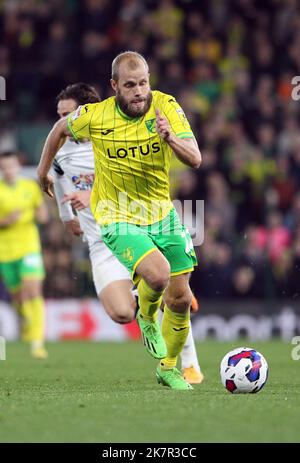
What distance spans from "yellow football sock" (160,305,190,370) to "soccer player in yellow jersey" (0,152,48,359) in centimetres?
529

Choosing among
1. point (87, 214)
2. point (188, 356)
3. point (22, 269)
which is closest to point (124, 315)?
point (188, 356)

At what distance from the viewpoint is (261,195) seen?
54.3ft

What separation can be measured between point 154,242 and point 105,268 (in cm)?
162

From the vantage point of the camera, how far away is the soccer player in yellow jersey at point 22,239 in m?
13.3

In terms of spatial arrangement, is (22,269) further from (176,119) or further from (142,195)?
(176,119)

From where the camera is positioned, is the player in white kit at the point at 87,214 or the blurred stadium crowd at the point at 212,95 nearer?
the player in white kit at the point at 87,214

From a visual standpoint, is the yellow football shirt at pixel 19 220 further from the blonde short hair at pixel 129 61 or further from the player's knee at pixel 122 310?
the blonde short hair at pixel 129 61

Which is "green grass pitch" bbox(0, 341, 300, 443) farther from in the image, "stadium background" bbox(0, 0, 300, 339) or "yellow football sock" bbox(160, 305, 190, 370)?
"stadium background" bbox(0, 0, 300, 339)

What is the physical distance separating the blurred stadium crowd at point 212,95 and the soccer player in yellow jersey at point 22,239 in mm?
2718

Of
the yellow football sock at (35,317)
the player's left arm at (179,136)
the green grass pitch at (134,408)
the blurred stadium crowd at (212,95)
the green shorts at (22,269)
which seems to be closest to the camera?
the green grass pitch at (134,408)

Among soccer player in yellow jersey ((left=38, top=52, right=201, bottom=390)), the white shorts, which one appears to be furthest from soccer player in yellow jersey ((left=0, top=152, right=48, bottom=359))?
soccer player in yellow jersey ((left=38, top=52, right=201, bottom=390))

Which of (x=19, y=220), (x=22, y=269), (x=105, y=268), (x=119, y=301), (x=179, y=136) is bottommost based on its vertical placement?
(x=119, y=301)

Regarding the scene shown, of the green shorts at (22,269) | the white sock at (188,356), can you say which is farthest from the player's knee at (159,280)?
the green shorts at (22,269)

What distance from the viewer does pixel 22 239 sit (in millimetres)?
13672
